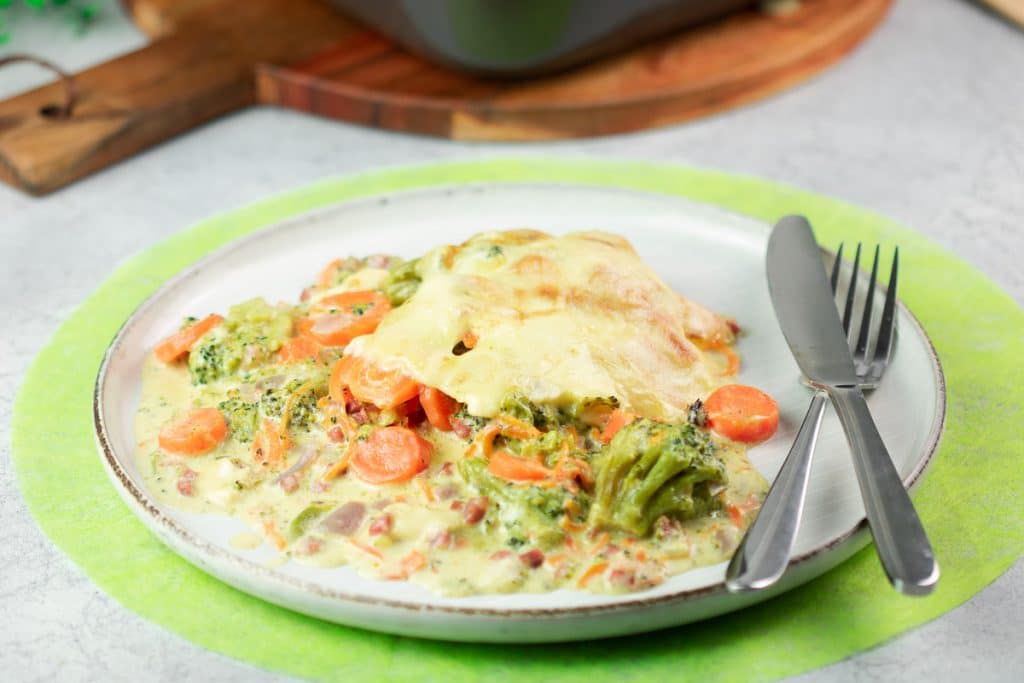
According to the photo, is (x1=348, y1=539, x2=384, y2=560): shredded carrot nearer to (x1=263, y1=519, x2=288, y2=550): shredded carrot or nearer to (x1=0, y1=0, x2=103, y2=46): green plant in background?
(x1=263, y1=519, x2=288, y2=550): shredded carrot

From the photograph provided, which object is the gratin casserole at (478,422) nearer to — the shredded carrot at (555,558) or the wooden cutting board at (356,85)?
the shredded carrot at (555,558)

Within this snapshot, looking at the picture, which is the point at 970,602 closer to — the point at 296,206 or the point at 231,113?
the point at 296,206

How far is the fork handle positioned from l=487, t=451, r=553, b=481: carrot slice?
1.59 ft

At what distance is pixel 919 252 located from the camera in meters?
3.79

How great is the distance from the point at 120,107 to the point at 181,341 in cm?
180

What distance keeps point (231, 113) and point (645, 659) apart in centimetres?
325

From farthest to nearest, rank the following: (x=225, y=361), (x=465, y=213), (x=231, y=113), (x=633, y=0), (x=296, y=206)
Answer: (x=231, y=113)
(x=633, y=0)
(x=296, y=206)
(x=465, y=213)
(x=225, y=361)

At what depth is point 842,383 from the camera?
277cm

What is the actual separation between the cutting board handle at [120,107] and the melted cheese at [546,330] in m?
1.95

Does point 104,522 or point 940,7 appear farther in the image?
point 940,7

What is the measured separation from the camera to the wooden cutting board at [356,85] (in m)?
4.38


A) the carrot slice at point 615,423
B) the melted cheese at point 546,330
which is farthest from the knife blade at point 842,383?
the carrot slice at point 615,423

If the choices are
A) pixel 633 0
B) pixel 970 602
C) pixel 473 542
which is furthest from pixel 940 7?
pixel 473 542

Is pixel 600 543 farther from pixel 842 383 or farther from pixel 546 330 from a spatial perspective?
pixel 842 383
